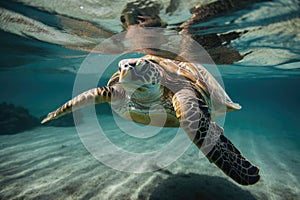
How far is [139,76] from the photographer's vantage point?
3248 mm

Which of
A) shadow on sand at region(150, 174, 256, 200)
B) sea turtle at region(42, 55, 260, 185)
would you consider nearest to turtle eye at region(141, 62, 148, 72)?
sea turtle at region(42, 55, 260, 185)

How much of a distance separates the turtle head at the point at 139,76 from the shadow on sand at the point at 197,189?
2014mm

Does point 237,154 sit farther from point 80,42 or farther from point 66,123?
point 66,123

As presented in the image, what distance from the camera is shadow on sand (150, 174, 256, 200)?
3592mm

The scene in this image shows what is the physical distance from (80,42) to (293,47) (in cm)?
1061

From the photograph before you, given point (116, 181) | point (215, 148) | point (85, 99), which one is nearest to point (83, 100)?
point (85, 99)

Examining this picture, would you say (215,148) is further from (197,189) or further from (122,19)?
(122,19)

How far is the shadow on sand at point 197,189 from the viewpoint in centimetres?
359

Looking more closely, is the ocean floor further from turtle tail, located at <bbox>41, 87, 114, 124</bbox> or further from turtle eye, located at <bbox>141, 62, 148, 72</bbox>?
turtle eye, located at <bbox>141, 62, 148, 72</bbox>

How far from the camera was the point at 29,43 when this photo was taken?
11453 millimetres

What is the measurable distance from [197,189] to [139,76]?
2592 mm

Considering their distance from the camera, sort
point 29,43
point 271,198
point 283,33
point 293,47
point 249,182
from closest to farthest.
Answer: point 249,182
point 271,198
point 283,33
point 293,47
point 29,43

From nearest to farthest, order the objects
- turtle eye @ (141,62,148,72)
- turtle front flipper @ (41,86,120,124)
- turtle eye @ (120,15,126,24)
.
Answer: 1. turtle eye @ (141,62,148,72)
2. turtle front flipper @ (41,86,120,124)
3. turtle eye @ (120,15,126,24)

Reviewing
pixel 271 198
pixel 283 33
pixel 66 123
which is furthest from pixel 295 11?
pixel 66 123
